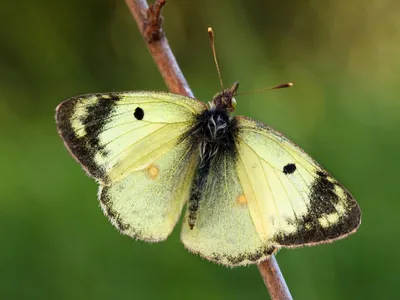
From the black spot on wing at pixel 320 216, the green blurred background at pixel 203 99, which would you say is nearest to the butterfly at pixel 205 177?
the black spot on wing at pixel 320 216

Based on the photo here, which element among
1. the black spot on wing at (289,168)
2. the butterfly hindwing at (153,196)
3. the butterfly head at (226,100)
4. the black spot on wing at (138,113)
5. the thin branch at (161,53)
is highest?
the thin branch at (161,53)

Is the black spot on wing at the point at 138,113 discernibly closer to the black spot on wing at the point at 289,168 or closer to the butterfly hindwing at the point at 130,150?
the butterfly hindwing at the point at 130,150

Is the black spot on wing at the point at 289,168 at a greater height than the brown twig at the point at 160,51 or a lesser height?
lesser

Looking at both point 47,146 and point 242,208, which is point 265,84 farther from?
point 242,208

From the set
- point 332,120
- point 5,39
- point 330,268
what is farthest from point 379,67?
point 5,39

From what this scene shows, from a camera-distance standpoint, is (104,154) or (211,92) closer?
(104,154)

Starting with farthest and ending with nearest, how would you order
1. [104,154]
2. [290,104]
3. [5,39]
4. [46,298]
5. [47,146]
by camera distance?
[5,39], [290,104], [47,146], [46,298], [104,154]

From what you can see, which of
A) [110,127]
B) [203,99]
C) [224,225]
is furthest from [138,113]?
[203,99]

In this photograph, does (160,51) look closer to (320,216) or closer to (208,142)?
(208,142)
